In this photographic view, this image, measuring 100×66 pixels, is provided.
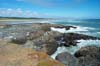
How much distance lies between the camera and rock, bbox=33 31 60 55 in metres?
11.7

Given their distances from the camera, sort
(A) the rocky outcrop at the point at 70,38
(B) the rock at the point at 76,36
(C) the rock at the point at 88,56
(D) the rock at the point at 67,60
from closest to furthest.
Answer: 1. (D) the rock at the point at 67,60
2. (C) the rock at the point at 88,56
3. (A) the rocky outcrop at the point at 70,38
4. (B) the rock at the point at 76,36

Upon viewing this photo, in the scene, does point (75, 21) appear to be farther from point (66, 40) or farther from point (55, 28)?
point (66, 40)

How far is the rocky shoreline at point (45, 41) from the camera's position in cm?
993

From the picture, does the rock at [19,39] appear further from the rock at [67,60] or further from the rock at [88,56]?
the rock at [88,56]

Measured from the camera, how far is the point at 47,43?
12.4 metres

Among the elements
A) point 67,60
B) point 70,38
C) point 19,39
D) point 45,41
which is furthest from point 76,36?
point 67,60

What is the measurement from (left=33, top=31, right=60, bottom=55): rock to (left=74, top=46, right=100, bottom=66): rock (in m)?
1.84

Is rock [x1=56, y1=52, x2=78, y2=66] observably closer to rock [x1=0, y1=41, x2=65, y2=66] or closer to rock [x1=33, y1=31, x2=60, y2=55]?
rock [x1=0, y1=41, x2=65, y2=66]

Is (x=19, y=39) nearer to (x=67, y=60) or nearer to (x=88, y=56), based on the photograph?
(x=67, y=60)

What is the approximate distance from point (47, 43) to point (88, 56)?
3.37 metres

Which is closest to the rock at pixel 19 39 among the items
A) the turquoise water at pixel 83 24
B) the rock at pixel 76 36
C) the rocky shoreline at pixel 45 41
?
the rocky shoreline at pixel 45 41

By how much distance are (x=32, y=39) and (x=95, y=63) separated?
535 cm

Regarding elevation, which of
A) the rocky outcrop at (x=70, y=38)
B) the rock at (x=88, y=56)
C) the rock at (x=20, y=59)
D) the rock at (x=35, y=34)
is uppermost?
the rock at (x=35, y=34)

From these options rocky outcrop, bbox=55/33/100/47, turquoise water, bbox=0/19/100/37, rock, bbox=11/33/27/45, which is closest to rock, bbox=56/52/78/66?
rocky outcrop, bbox=55/33/100/47
